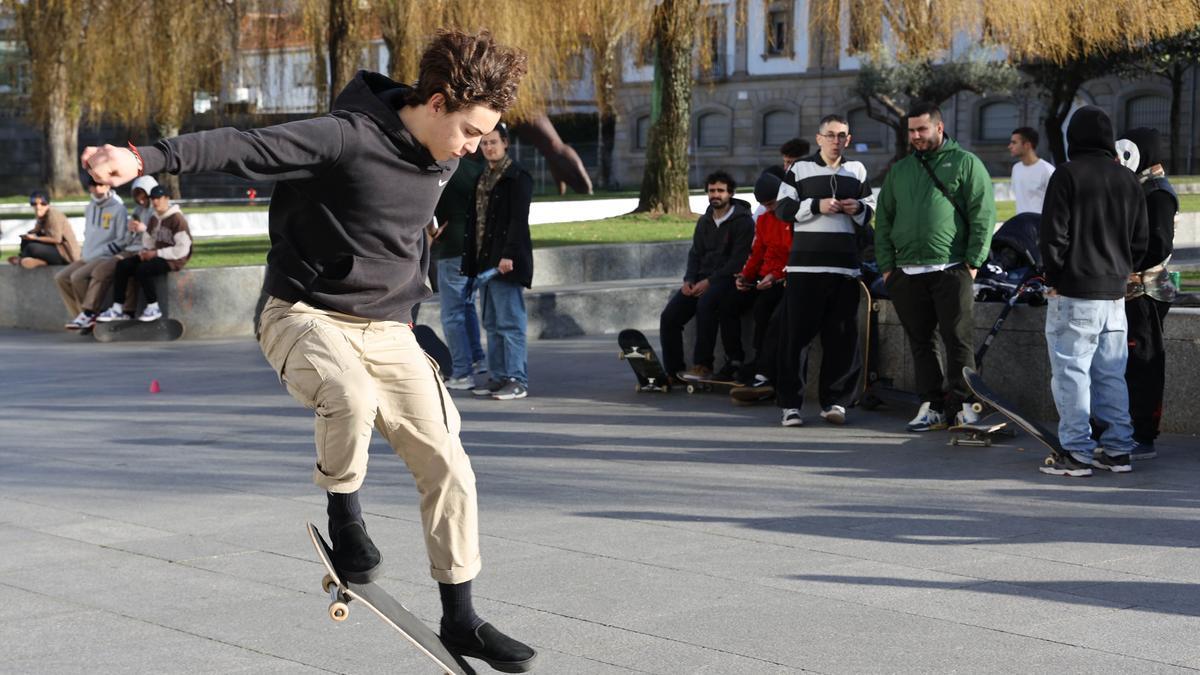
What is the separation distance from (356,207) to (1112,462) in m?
4.92

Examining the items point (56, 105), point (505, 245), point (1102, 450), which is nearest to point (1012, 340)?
point (1102, 450)

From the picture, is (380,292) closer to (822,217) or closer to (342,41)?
(822,217)

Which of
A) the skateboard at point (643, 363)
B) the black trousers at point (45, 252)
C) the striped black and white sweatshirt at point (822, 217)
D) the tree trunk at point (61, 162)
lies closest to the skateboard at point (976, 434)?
the striped black and white sweatshirt at point (822, 217)

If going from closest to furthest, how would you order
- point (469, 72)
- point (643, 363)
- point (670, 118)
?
point (469, 72) → point (643, 363) → point (670, 118)

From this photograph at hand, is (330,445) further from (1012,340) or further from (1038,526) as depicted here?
(1012,340)

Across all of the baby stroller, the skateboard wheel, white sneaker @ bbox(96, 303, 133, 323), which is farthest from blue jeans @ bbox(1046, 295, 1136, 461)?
white sneaker @ bbox(96, 303, 133, 323)

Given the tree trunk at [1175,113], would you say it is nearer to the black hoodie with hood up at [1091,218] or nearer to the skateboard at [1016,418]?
the skateboard at [1016,418]

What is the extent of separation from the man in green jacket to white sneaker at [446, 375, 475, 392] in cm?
→ 346

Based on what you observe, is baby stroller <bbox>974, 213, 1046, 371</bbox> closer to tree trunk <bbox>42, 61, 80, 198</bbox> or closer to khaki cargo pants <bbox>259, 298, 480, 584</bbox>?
khaki cargo pants <bbox>259, 298, 480, 584</bbox>

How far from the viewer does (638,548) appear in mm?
6023

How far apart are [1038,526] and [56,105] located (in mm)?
21536

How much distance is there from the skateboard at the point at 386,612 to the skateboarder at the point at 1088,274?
4.38m

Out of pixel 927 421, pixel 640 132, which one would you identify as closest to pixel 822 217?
pixel 927 421

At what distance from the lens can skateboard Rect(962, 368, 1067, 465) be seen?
7.70 m
